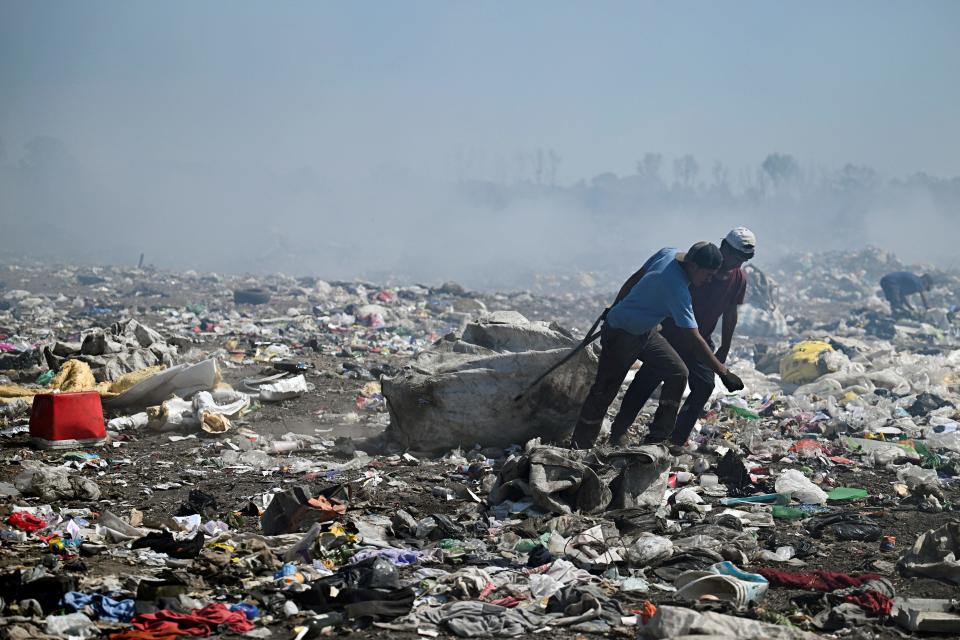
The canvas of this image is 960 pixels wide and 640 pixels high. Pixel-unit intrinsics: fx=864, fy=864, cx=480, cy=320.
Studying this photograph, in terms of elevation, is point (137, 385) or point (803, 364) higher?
Result: point (137, 385)

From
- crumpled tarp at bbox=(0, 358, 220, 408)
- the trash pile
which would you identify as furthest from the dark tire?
crumpled tarp at bbox=(0, 358, 220, 408)

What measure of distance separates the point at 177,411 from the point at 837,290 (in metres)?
21.4

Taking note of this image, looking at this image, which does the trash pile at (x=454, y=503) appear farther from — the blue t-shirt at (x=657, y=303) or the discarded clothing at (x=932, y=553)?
the blue t-shirt at (x=657, y=303)

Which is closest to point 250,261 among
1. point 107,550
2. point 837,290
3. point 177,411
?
point 837,290

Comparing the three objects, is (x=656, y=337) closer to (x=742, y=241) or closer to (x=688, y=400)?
(x=688, y=400)

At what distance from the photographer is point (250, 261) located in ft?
135

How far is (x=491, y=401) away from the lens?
18.0ft

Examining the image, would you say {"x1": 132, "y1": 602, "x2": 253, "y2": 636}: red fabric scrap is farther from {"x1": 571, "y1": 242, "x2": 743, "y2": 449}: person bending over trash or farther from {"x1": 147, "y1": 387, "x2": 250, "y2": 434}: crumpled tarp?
{"x1": 147, "y1": 387, "x2": 250, "y2": 434}: crumpled tarp

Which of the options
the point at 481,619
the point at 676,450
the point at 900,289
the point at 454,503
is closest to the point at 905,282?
the point at 900,289

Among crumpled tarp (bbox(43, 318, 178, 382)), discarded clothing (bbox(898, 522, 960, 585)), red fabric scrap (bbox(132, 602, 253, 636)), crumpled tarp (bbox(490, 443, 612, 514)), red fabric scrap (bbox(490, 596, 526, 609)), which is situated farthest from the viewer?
crumpled tarp (bbox(43, 318, 178, 382))

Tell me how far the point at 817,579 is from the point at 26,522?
10.5 feet

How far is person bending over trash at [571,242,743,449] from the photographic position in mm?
4875

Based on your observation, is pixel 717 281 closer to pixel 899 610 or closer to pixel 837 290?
pixel 899 610

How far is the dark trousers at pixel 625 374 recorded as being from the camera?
5008 mm
